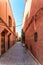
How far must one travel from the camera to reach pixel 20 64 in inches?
295

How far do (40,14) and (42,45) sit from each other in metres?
1.50

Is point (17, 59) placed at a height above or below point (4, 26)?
below

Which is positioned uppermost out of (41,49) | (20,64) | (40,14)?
(40,14)

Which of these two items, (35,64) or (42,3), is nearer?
(42,3)

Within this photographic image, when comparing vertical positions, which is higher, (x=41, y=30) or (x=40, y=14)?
(x=40, y=14)

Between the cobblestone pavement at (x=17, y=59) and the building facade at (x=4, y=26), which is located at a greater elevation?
the building facade at (x=4, y=26)

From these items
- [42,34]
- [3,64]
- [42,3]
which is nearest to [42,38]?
[42,34]

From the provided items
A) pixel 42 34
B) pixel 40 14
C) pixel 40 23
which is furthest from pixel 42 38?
pixel 40 14

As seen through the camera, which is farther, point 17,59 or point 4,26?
point 4,26

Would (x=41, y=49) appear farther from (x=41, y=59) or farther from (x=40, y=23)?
(x=40, y=23)

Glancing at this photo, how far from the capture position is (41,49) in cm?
696

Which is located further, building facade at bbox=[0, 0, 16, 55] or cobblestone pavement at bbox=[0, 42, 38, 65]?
building facade at bbox=[0, 0, 16, 55]

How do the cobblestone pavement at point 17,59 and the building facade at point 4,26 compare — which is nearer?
the cobblestone pavement at point 17,59

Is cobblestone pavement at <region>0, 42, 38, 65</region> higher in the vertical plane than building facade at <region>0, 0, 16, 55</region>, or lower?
lower
